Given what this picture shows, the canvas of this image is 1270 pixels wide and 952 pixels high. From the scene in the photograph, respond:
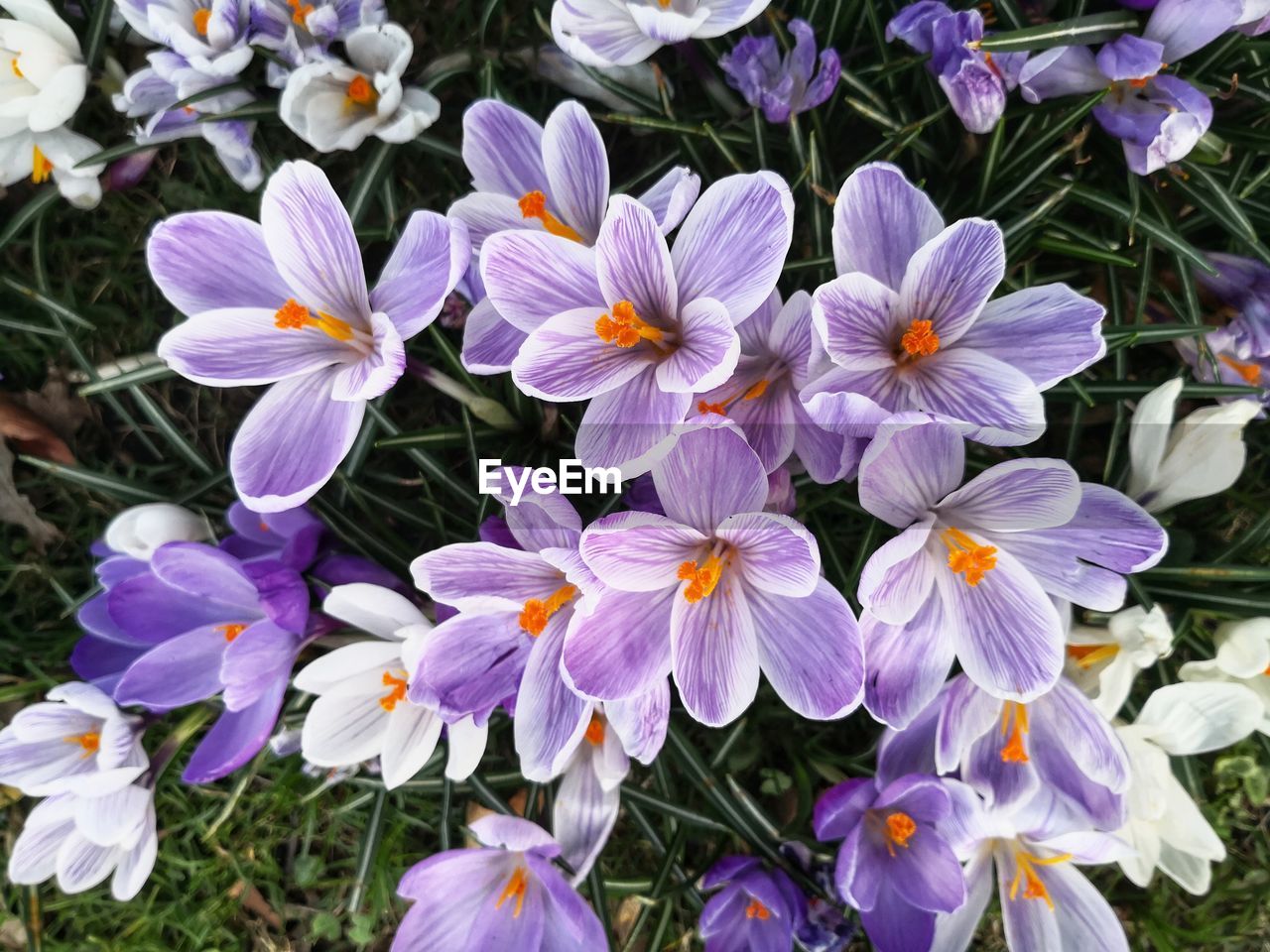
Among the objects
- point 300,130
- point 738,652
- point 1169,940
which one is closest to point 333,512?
point 300,130

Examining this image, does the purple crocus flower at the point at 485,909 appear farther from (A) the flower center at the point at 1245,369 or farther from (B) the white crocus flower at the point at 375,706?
(A) the flower center at the point at 1245,369

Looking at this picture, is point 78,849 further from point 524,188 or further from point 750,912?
point 524,188

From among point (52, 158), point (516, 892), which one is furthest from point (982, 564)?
point (52, 158)

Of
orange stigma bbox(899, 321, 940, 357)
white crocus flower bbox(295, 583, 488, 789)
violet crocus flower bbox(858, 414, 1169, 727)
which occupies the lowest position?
white crocus flower bbox(295, 583, 488, 789)

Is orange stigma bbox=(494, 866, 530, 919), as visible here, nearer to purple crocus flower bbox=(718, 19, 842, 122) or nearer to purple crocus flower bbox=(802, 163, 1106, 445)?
purple crocus flower bbox=(802, 163, 1106, 445)

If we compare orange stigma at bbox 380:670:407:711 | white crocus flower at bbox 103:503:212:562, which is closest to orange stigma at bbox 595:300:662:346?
orange stigma at bbox 380:670:407:711

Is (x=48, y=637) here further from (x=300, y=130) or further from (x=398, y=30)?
(x=398, y=30)
